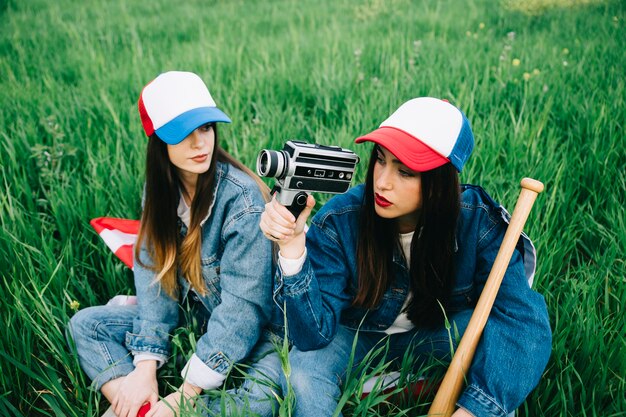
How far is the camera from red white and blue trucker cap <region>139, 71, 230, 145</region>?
1474mm

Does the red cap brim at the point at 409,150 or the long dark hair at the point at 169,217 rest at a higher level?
the red cap brim at the point at 409,150

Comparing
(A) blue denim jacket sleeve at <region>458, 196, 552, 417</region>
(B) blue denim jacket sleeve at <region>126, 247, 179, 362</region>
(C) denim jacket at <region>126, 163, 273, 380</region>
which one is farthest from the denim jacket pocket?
(A) blue denim jacket sleeve at <region>458, 196, 552, 417</region>

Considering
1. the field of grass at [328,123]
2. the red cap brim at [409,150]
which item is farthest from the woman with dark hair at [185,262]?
the red cap brim at [409,150]

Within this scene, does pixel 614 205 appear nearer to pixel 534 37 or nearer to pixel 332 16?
pixel 534 37

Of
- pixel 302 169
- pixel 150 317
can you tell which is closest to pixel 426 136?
pixel 302 169

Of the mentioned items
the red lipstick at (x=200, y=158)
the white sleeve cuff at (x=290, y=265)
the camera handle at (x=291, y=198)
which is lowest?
the white sleeve cuff at (x=290, y=265)

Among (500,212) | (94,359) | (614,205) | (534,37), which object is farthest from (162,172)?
(534,37)

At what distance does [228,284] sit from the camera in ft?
5.20

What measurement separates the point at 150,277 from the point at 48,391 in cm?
47

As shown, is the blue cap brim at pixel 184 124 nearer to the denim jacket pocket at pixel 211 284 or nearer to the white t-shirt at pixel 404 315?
the denim jacket pocket at pixel 211 284

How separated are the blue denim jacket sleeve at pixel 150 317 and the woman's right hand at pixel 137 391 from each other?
2.4 inches

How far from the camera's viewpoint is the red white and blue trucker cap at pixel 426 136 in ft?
3.93

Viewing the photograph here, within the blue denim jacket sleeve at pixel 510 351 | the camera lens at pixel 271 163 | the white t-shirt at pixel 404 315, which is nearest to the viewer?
the camera lens at pixel 271 163

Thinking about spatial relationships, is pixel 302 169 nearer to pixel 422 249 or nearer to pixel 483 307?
pixel 422 249
